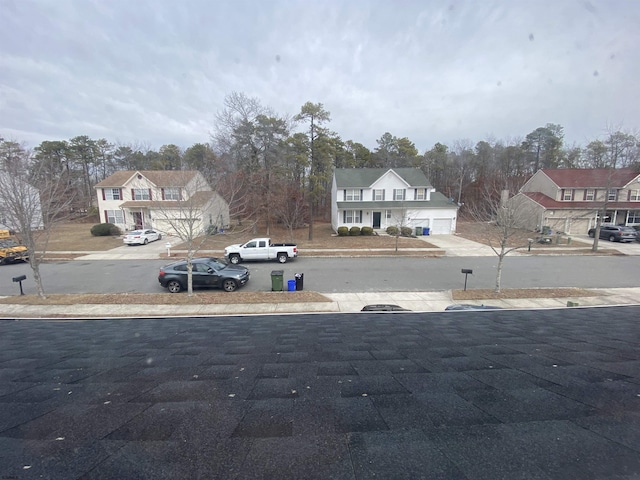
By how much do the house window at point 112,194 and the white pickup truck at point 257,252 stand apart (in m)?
24.3

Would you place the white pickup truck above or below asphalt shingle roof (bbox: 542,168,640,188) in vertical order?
below

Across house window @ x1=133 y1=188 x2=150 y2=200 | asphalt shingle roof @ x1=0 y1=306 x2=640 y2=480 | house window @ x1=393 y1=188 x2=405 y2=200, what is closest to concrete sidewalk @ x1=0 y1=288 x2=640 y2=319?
asphalt shingle roof @ x1=0 y1=306 x2=640 y2=480

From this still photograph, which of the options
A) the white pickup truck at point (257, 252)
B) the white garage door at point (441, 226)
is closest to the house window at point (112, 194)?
the white pickup truck at point (257, 252)

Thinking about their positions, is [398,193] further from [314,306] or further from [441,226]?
[314,306]

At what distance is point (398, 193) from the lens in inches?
1286

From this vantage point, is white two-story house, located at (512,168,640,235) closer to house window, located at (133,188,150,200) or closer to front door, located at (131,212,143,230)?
house window, located at (133,188,150,200)

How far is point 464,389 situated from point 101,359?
4.97m

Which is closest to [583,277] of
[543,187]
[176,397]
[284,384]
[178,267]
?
[284,384]

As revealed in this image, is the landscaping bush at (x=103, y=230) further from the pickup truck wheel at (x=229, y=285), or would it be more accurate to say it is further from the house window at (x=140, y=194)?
the pickup truck wheel at (x=229, y=285)

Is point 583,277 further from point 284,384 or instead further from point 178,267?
point 178,267

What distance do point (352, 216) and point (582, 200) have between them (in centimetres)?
2790

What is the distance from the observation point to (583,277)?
15.0 meters

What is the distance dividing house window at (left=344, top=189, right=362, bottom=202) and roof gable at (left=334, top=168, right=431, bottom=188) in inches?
24.7

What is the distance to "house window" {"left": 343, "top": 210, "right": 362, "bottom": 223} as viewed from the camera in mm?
31875
